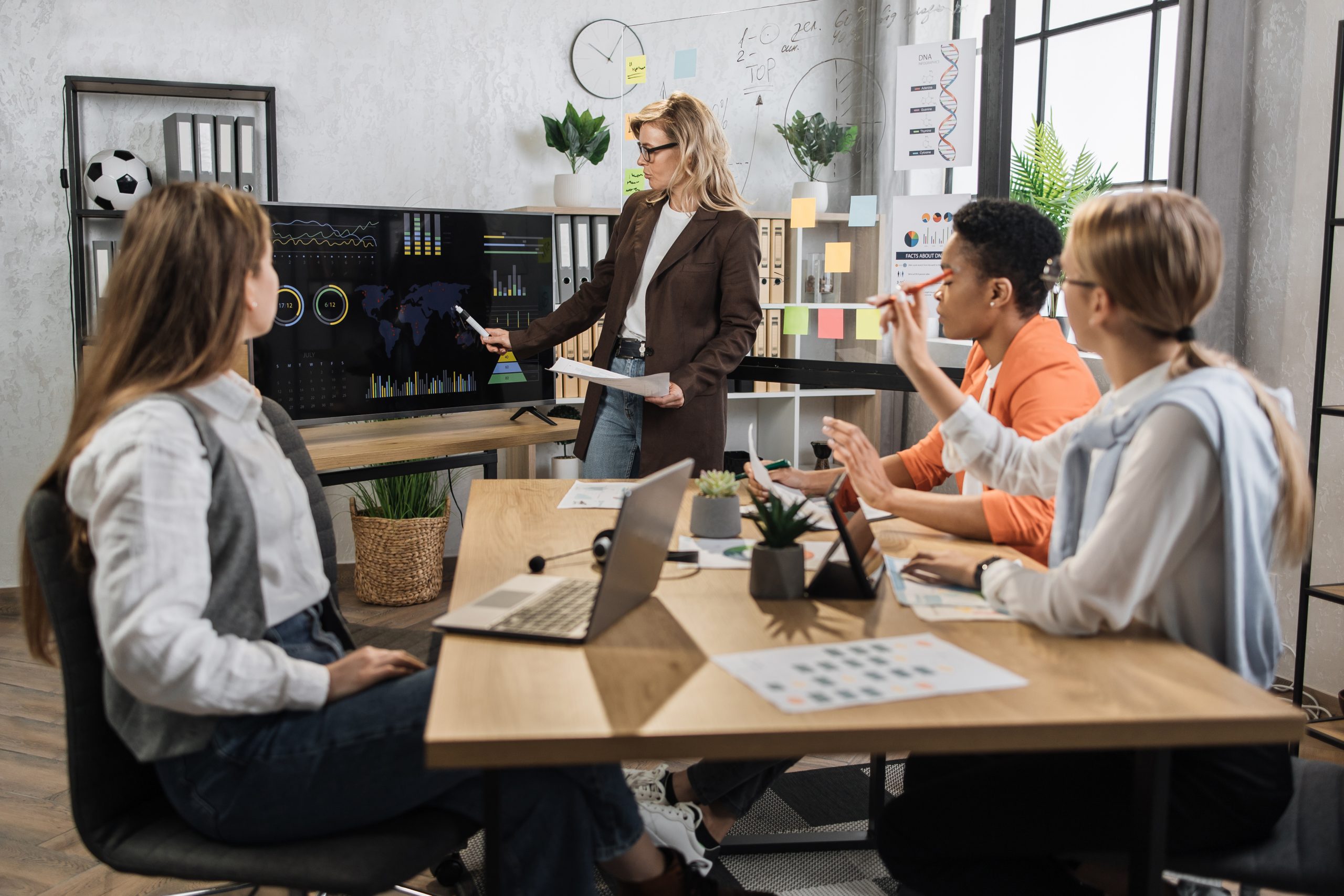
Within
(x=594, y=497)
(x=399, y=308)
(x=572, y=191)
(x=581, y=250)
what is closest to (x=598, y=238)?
(x=581, y=250)

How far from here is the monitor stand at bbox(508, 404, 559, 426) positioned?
3907 mm

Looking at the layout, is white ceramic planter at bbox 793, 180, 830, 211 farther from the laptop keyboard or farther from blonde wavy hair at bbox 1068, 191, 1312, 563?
the laptop keyboard

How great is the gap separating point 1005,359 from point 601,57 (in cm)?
297

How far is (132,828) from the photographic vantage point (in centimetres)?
129

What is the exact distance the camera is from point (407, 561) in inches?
153

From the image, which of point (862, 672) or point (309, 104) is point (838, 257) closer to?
point (309, 104)

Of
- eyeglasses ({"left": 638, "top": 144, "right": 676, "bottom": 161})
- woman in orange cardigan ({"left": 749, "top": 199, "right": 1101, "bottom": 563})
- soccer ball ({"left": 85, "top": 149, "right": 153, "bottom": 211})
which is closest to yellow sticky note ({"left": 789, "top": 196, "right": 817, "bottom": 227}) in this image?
eyeglasses ({"left": 638, "top": 144, "right": 676, "bottom": 161})

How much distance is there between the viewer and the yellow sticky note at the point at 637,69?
3.75 meters

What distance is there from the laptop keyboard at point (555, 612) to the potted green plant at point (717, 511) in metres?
0.32

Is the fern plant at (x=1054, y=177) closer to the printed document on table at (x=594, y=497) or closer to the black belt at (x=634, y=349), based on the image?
the black belt at (x=634, y=349)

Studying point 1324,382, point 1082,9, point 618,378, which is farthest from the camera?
point 1082,9

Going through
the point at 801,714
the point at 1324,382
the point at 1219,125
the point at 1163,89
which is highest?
the point at 1163,89

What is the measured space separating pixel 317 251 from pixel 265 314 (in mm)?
2167

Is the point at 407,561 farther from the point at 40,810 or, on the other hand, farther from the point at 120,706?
the point at 120,706
